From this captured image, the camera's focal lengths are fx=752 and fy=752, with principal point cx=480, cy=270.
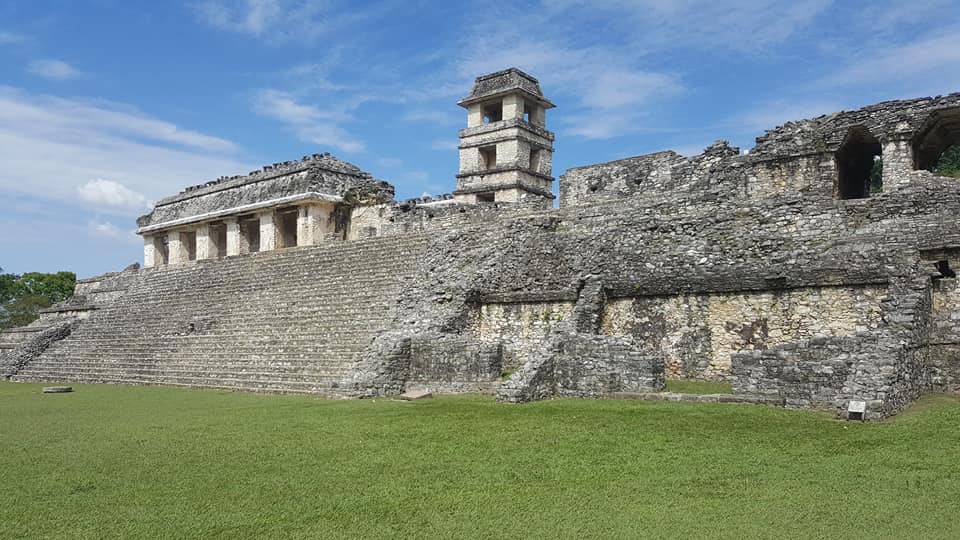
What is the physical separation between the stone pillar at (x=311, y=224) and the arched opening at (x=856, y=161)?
1612cm

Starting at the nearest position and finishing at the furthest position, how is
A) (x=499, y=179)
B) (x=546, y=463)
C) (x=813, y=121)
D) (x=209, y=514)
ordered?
(x=209, y=514)
(x=546, y=463)
(x=813, y=121)
(x=499, y=179)

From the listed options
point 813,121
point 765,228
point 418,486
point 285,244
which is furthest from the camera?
point 285,244

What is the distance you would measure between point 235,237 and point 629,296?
1896 centimetres

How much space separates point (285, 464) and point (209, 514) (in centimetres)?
150

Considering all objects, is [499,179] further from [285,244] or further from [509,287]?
[509,287]

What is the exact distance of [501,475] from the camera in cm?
613

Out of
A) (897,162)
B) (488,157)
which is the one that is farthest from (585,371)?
(488,157)

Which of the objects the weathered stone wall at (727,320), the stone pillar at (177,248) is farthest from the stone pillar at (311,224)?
the weathered stone wall at (727,320)

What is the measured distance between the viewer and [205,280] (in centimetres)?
2145

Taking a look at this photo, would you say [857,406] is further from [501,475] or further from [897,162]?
[897,162]

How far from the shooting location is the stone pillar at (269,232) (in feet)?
84.9

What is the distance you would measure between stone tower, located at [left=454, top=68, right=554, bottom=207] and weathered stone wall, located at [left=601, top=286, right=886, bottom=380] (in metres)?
20.7

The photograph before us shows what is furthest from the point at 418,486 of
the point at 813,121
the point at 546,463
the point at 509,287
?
the point at 813,121

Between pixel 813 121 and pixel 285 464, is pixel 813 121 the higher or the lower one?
the higher one
